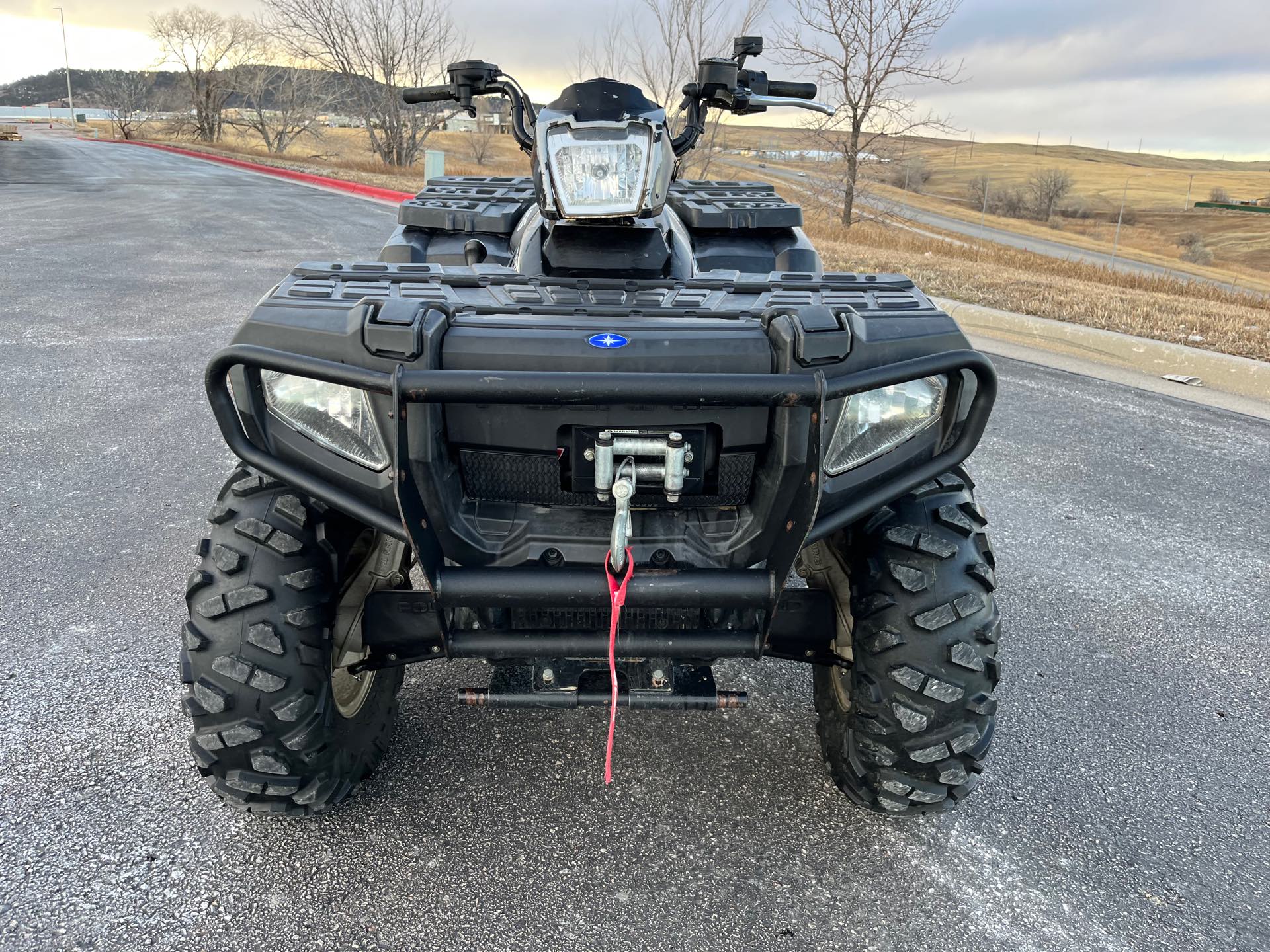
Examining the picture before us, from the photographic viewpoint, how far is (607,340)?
1955 millimetres

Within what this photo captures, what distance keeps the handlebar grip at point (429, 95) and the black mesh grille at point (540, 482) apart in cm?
180

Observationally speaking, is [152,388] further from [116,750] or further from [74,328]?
[116,750]

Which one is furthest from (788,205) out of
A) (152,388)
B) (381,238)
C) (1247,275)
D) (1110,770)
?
(1247,275)

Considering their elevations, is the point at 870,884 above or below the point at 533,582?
below

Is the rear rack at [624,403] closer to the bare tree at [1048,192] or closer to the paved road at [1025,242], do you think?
the paved road at [1025,242]

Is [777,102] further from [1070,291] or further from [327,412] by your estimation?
[1070,291]

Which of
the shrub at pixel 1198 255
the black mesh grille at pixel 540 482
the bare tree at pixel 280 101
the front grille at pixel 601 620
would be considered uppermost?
the bare tree at pixel 280 101

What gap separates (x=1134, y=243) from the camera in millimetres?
54219

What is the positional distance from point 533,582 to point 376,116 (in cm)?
3423

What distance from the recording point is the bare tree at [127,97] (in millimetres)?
57781

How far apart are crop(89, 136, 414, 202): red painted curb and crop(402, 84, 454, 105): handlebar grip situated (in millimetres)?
8973

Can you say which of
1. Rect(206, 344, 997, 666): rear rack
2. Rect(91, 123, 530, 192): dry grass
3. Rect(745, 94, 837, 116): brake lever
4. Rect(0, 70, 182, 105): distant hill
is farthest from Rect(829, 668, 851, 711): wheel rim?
Rect(0, 70, 182, 105): distant hill

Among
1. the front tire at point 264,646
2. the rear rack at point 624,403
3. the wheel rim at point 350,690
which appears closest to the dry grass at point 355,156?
the wheel rim at point 350,690

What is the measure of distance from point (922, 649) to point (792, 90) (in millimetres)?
2162
